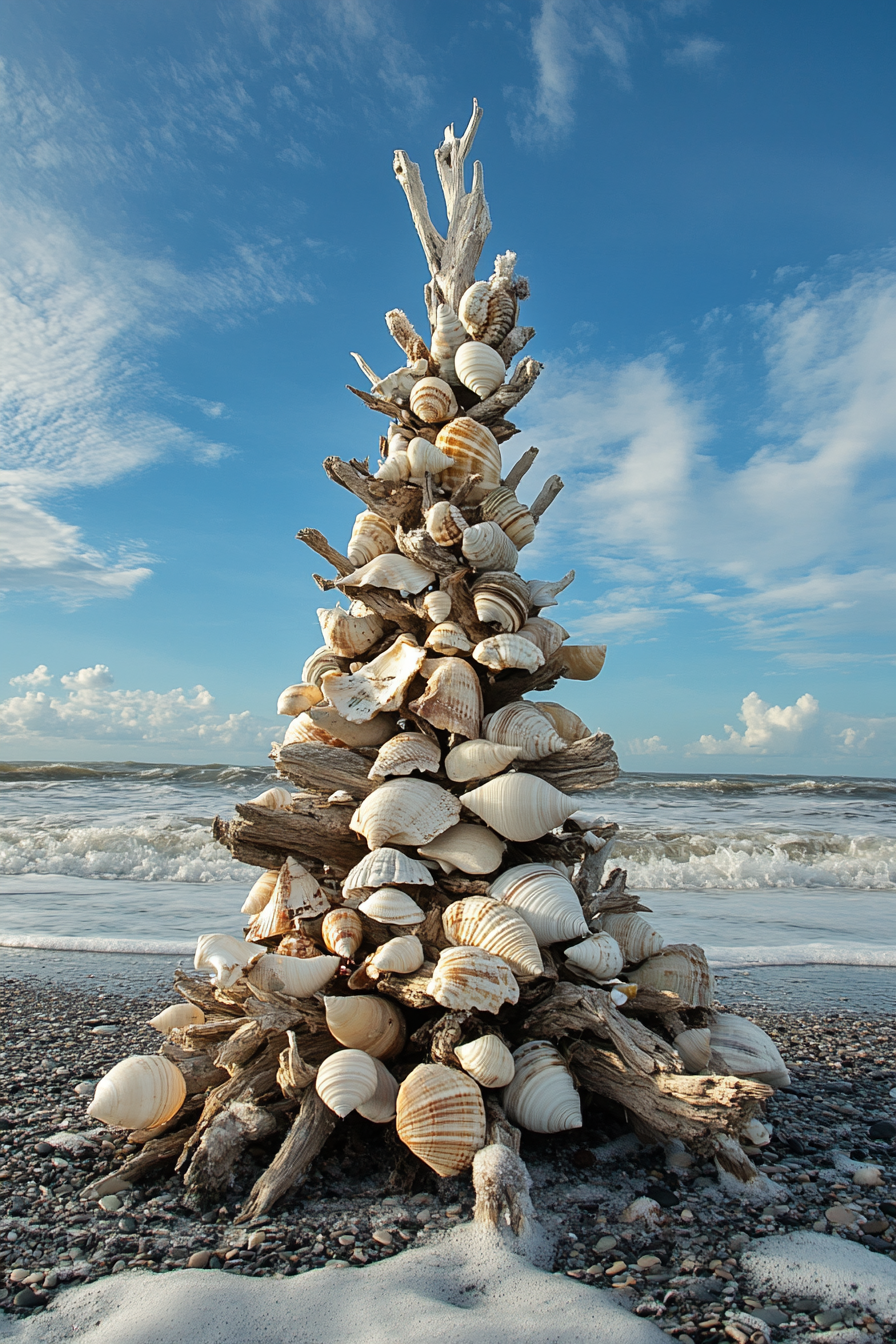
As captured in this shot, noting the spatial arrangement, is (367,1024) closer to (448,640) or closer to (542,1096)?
(542,1096)

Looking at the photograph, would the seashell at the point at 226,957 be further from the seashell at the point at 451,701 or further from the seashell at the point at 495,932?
the seashell at the point at 451,701

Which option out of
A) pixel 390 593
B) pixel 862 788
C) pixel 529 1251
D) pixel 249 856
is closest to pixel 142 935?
pixel 249 856

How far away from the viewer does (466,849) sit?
3.25 metres

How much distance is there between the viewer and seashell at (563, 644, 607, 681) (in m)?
3.97

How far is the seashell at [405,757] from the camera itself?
11.0 feet

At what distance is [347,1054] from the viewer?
279 centimetres

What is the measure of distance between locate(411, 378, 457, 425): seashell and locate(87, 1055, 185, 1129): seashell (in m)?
3.24

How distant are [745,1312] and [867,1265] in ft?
1.76

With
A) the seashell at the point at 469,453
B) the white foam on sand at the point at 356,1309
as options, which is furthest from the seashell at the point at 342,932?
the seashell at the point at 469,453

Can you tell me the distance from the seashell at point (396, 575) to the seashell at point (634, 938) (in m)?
1.89

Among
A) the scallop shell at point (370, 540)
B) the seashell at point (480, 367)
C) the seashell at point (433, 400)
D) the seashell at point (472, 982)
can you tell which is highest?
the seashell at point (480, 367)

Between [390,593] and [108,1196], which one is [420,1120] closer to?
[108,1196]

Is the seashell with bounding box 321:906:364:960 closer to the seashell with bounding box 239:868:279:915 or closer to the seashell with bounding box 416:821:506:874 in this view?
the seashell with bounding box 416:821:506:874

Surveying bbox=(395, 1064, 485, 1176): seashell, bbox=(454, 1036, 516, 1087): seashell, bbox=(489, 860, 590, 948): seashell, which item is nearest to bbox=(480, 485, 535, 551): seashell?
bbox=(489, 860, 590, 948): seashell
